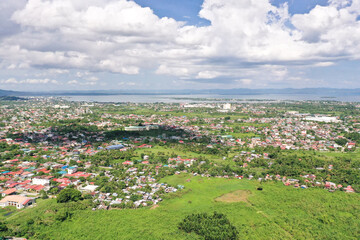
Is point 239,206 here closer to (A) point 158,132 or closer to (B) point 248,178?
(B) point 248,178

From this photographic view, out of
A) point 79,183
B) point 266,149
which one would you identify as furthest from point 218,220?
point 266,149

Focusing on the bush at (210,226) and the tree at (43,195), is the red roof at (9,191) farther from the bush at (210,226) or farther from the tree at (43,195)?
the bush at (210,226)

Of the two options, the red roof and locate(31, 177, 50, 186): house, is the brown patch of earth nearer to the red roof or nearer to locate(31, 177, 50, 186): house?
locate(31, 177, 50, 186): house

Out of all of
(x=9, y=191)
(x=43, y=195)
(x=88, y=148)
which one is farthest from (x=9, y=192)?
(x=88, y=148)

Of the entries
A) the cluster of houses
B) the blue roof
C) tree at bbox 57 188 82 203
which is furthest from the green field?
the blue roof

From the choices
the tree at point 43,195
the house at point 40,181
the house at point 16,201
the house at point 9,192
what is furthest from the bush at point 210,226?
the house at point 9,192

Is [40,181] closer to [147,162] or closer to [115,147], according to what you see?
[147,162]
